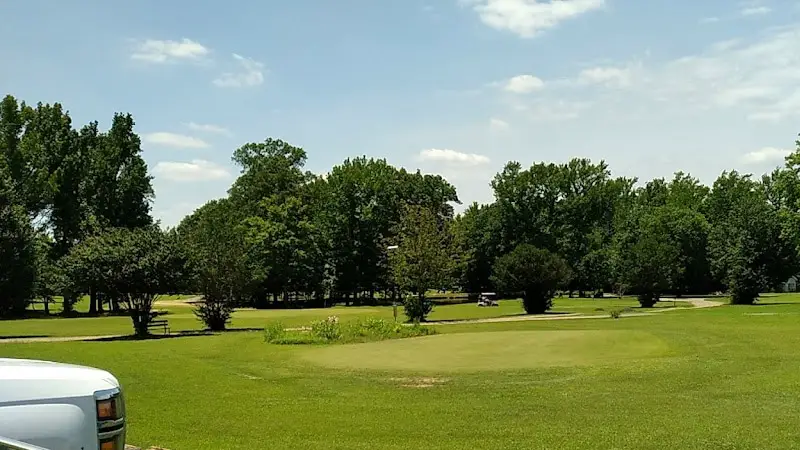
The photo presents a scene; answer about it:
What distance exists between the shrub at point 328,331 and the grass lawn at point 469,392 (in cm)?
367

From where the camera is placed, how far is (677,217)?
112 meters

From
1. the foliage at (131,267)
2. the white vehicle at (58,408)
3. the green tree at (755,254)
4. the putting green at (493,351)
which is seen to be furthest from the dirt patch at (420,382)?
the green tree at (755,254)

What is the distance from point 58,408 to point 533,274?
58425mm

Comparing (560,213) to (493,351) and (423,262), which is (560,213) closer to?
(423,262)

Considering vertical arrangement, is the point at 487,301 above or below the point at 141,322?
below

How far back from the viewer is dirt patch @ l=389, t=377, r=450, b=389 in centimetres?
1953

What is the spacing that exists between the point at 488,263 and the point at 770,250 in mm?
41851

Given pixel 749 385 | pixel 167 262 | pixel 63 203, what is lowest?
pixel 749 385

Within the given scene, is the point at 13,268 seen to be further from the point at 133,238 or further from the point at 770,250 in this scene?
the point at 770,250

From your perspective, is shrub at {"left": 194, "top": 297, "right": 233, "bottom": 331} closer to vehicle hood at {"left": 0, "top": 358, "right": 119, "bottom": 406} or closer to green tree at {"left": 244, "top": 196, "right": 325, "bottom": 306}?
green tree at {"left": 244, "top": 196, "right": 325, "bottom": 306}

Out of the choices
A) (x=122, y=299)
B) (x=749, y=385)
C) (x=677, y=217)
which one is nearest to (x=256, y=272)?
(x=122, y=299)

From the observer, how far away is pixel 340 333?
36875 millimetres

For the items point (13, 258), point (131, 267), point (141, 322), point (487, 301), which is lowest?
point (487, 301)

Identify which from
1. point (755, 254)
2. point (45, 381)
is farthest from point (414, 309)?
point (45, 381)
